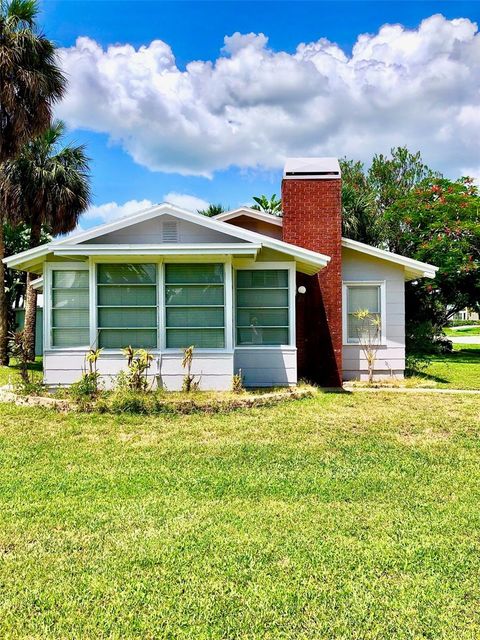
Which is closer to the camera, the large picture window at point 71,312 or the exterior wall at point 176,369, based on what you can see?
the exterior wall at point 176,369

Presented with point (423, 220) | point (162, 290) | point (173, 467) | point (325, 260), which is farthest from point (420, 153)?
point (173, 467)

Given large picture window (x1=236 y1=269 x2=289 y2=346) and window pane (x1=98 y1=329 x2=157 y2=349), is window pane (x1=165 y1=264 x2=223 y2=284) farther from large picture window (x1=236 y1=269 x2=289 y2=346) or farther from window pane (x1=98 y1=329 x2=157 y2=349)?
window pane (x1=98 y1=329 x2=157 y2=349)

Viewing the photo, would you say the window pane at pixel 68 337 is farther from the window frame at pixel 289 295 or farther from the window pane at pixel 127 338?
the window frame at pixel 289 295

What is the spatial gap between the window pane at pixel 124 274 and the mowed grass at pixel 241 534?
3.90 metres

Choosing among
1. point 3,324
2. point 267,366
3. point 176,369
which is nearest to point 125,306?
point 176,369

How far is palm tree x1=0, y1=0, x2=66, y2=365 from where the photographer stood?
1295cm

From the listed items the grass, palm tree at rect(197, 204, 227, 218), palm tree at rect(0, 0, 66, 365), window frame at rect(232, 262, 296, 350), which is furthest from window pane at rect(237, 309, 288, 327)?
the grass

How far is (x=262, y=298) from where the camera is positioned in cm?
1064

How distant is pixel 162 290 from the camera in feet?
32.4

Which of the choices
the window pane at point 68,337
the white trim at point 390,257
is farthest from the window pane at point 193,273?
the white trim at point 390,257

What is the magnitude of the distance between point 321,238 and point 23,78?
9.69 meters

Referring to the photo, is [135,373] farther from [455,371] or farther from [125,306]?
[455,371]

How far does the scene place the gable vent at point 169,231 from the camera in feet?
33.4

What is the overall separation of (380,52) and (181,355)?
10.7 m
